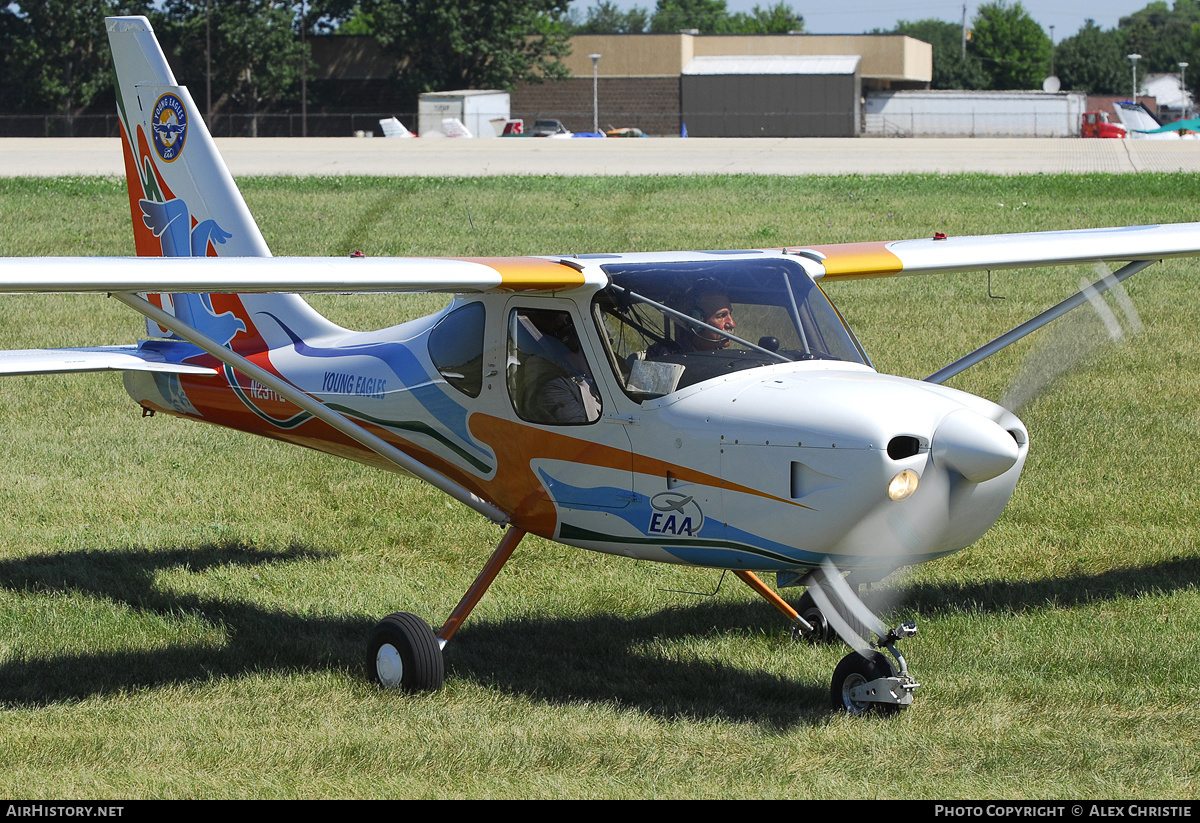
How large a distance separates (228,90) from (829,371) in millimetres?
79380

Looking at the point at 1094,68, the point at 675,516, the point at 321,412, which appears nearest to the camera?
the point at 675,516

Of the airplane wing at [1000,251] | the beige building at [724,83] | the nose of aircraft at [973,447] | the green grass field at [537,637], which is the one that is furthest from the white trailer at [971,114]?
the nose of aircraft at [973,447]

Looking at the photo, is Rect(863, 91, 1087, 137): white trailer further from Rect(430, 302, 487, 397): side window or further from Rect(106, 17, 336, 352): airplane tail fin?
Rect(430, 302, 487, 397): side window

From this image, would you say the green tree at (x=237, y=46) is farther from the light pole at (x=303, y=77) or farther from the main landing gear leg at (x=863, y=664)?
the main landing gear leg at (x=863, y=664)

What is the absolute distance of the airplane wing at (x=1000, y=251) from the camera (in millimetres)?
7445

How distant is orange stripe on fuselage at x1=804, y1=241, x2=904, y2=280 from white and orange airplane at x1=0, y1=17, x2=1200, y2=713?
0.06 feet

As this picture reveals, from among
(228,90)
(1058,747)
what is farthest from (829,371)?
(228,90)

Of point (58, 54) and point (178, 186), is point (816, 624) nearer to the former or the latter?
point (178, 186)

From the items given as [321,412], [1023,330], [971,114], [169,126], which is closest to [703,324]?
[321,412]

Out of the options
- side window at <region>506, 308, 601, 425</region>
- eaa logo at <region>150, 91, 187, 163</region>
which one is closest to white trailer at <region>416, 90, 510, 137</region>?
eaa logo at <region>150, 91, 187, 163</region>

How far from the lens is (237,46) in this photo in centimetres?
7650

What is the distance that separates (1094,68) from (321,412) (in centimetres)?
13552

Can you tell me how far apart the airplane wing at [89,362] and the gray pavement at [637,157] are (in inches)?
1086

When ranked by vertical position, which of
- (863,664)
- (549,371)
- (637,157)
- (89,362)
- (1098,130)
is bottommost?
(863,664)
